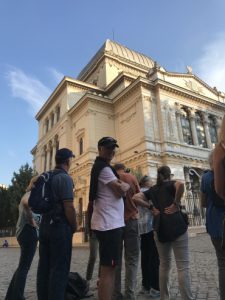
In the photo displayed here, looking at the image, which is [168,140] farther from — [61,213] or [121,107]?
[61,213]

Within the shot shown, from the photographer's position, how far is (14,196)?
87.4 ft

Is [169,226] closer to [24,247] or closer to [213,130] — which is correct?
[24,247]

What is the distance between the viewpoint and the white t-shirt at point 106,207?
331cm

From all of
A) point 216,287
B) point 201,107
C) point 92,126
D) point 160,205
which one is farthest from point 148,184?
point 201,107

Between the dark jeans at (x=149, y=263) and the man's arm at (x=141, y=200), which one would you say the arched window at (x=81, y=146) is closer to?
the dark jeans at (x=149, y=263)

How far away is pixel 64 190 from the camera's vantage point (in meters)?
3.29

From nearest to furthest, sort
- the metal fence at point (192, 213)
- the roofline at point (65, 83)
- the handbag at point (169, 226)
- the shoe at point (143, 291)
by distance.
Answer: the handbag at point (169, 226)
the shoe at point (143, 291)
the metal fence at point (192, 213)
the roofline at point (65, 83)

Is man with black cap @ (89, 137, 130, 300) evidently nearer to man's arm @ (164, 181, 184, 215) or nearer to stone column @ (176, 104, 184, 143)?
man's arm @ (164, 181, 184, 215)

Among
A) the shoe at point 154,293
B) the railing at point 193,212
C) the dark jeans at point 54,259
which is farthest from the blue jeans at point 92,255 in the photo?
the railing at point 193,212

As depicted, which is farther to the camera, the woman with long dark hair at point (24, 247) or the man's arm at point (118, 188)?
the woman with long dark hair at point (24, 247)

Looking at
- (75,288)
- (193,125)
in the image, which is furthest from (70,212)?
(193,125)

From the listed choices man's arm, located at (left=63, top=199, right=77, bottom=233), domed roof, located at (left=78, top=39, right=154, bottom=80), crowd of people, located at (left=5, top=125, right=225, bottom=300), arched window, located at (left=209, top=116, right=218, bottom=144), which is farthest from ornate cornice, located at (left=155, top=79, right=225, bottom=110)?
man's arm, located at (left=63, top=199, right=77, bottom=233)

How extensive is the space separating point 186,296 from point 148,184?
2.28 metres

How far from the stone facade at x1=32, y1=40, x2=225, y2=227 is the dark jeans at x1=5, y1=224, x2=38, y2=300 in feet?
62.8
